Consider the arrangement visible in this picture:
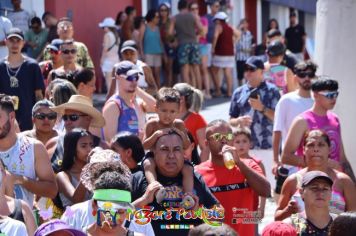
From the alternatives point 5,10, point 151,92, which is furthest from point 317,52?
point 5,10

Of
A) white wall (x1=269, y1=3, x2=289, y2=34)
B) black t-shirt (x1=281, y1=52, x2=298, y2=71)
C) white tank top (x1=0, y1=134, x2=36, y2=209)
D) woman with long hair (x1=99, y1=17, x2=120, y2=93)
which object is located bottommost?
white wall (x1=269, y1=3, x2=289, y2=34)

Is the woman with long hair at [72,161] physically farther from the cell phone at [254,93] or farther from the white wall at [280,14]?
the white wall at [280,14]

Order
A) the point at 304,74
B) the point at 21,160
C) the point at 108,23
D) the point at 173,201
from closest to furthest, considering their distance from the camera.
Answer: the point at 173,201
the point at 21,160
the point at 304,74
the point at 108,23

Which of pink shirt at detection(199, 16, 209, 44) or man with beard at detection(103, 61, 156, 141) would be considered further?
pink shirt at detection(199, 16, 209, 44)

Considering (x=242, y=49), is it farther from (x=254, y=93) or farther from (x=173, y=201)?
(x=173, y=201)

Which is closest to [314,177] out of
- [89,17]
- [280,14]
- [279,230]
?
[279,230]

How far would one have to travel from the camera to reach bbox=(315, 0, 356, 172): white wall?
34.0 feet

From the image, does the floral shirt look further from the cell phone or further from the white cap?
the white cap

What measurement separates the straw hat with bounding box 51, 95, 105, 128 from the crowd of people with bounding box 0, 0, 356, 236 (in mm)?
11

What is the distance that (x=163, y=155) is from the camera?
7012mm

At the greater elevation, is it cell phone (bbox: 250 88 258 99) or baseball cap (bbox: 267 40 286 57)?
baseball cap (bbox: 267 40 286 57)

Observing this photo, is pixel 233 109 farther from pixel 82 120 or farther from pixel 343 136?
pixel 82 120

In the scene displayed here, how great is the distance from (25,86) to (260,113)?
2546 millimetres

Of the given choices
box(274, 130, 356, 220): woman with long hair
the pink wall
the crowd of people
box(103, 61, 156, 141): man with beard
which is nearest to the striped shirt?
the pink wall
